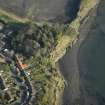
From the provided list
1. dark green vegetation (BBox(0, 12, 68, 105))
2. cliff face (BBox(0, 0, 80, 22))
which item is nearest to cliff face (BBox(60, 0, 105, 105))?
dark green vegetation (BBox(0, 12, 68, 105))

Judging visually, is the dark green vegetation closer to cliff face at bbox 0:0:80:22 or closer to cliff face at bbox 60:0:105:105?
cliff face at bbox 60:0:105:105

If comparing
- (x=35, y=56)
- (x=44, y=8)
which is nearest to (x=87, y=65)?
(x=35, y=56)

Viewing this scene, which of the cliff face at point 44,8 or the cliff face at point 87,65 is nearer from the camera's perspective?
the cliff face at point 87,65

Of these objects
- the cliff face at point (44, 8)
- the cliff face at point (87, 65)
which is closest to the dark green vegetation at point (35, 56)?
the cliff face at point (87, 65)

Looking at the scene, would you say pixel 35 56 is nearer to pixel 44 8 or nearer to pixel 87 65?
pixel 87 65

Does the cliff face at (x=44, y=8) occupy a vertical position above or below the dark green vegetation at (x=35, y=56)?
above

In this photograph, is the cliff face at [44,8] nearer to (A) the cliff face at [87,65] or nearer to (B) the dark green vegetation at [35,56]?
(A) the cliff face at [87,65]

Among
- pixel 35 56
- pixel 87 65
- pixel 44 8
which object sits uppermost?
pixel 44 8

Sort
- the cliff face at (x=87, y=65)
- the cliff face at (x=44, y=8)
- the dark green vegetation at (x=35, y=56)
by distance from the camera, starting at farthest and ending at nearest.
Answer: the cliff face at (x=44, y=8), the cliff face at (x=87, y=65), the dark green vegetation at (x=35, y=56)

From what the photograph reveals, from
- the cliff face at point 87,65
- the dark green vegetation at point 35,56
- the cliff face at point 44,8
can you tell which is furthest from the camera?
the cliff face at point 44,8
